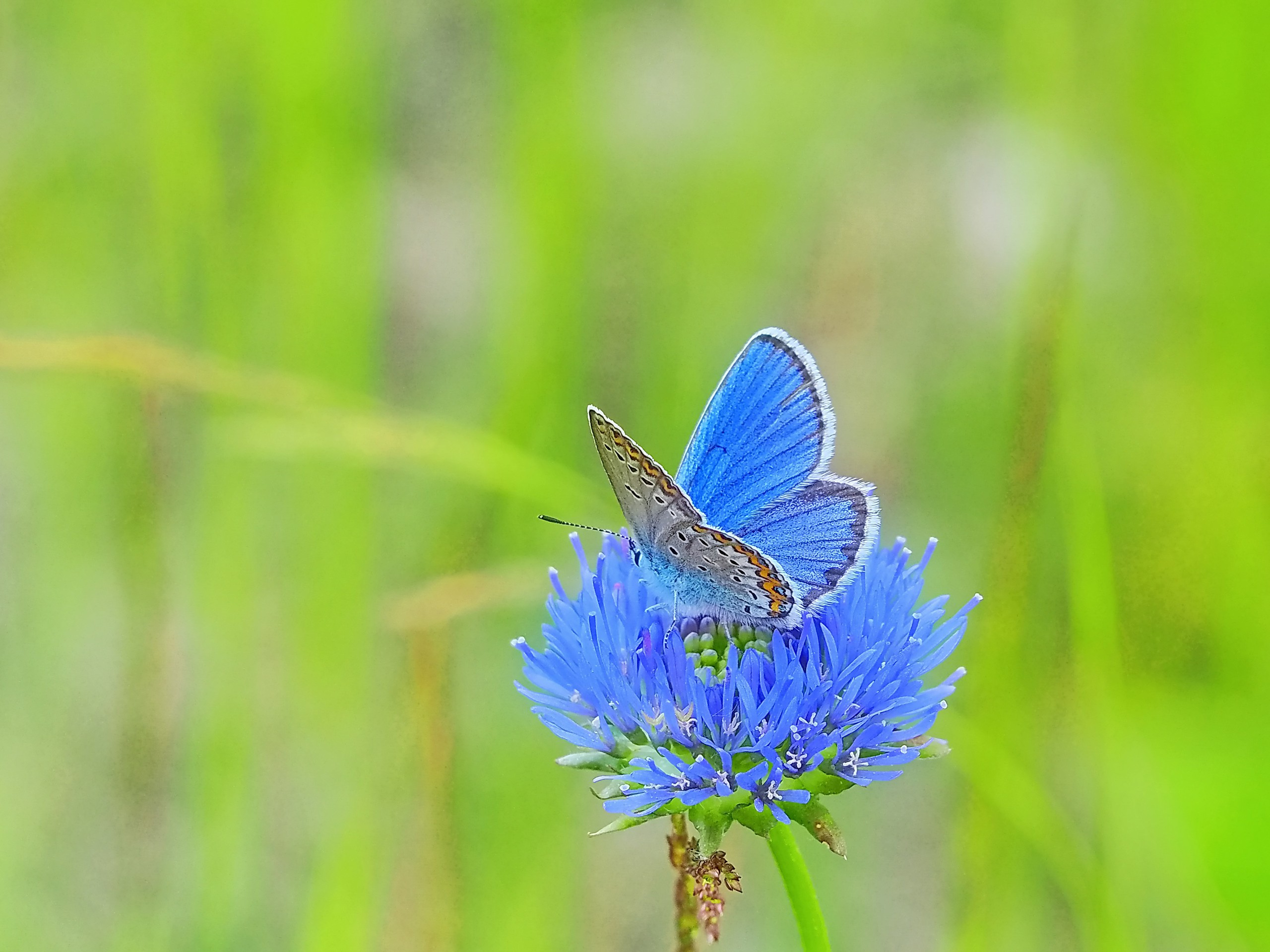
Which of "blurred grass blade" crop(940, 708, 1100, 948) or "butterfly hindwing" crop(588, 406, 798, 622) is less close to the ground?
"butterfly hindwing" crop(588, 406, 798, 622)

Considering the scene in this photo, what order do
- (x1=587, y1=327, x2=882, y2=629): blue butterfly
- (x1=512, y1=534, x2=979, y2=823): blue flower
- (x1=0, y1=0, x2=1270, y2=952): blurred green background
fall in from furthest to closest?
(x1=0, y1=0, x2=1270, y2=952): blurred green background → (x1=587, y1=327, x2=882, y2=629): blue butterfly → (x1=512, y1=534, x2=979, y2=823): blue flower

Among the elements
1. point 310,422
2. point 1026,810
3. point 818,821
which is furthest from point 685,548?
point 310,422

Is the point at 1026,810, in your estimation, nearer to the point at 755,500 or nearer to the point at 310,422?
the point at 755,500

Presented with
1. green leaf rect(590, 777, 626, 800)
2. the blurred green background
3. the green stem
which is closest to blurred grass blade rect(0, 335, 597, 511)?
the blurred green background

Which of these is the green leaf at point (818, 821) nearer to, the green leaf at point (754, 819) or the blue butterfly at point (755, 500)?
the green leaf at point (754, 819)

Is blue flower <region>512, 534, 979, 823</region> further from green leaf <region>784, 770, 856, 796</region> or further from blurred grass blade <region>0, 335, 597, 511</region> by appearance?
blurred grass blade <region>0, 335, 597, 511</region>

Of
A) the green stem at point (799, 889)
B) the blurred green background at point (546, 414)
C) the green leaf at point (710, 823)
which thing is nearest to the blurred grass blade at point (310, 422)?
the blurred green background at point (546, 414)

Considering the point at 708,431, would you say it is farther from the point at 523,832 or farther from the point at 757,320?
the point at 757,320
